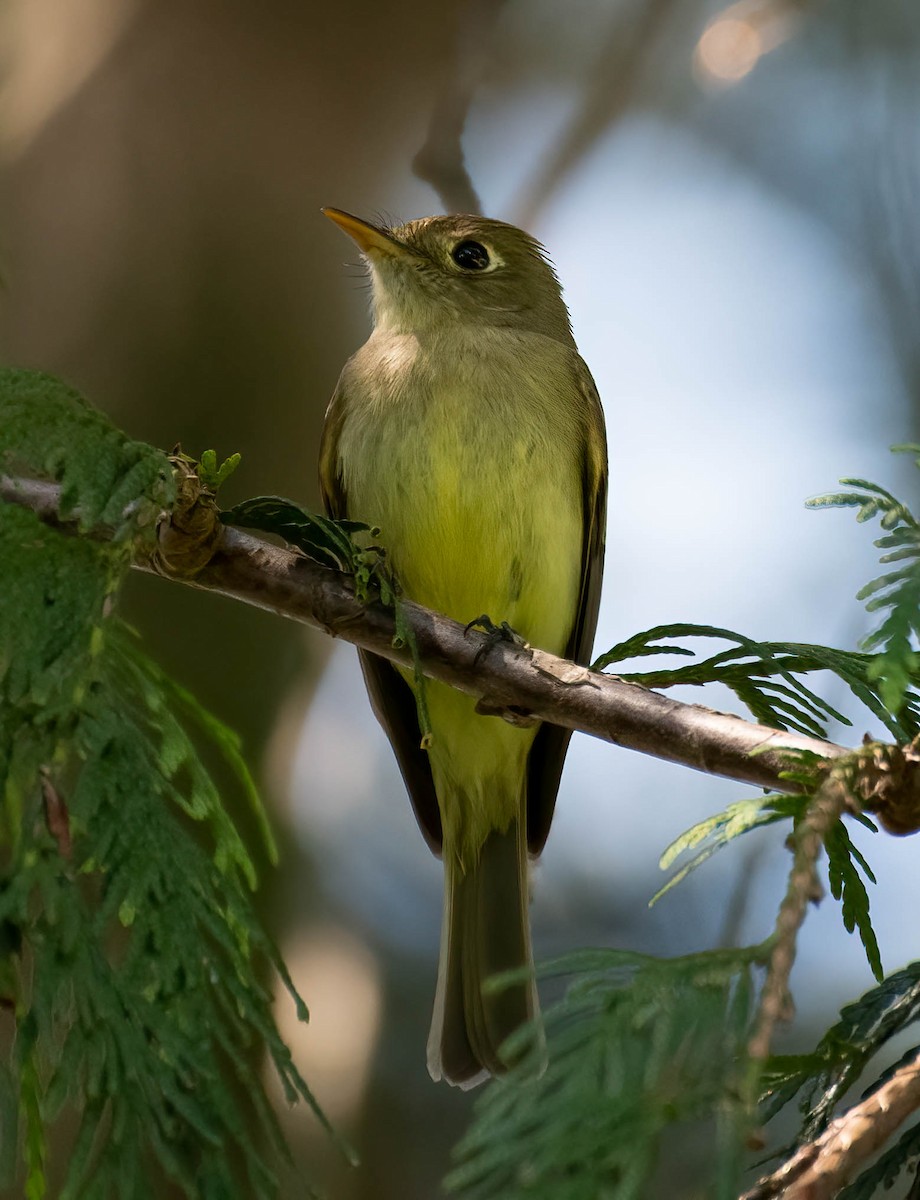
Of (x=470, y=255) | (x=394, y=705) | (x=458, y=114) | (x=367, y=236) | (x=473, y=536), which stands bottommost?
(x=394, y=705)

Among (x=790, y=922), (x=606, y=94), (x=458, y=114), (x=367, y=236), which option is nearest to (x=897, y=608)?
(x=790, y=922)

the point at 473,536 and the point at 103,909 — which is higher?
the point at 473,536

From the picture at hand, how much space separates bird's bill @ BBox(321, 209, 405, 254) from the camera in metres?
4.01

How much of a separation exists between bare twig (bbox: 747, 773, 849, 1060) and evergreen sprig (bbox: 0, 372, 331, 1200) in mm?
435

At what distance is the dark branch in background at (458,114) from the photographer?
451 centimetres

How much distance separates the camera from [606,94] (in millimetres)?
5680

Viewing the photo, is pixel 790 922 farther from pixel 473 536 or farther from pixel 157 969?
pixel 473 536

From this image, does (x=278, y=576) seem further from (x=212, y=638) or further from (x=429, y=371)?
(x=212, y=638)

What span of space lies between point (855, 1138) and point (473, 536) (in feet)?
6.85

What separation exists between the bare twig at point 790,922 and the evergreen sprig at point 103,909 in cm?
44

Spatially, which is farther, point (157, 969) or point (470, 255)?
point (470, 255)

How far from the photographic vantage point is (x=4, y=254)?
2180 mm

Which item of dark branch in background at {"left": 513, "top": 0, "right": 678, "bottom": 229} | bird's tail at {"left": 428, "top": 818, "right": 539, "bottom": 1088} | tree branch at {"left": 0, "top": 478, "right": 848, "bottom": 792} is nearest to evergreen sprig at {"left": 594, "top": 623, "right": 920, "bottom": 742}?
tree branch at {"left": 0, "top": 478, "right": 848, "bottom": 792}

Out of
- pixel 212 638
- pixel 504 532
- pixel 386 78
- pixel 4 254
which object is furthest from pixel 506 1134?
pixel 386 78
